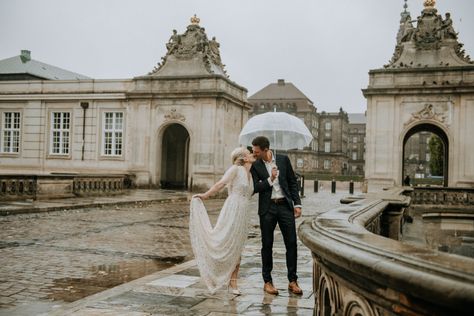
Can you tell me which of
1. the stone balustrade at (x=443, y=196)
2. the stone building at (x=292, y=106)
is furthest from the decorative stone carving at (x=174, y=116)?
the stone building at (x=292, y=106)

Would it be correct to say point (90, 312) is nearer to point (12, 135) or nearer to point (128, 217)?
point (128, 217)

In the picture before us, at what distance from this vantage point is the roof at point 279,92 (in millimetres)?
99688

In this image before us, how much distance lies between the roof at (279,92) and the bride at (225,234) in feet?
307

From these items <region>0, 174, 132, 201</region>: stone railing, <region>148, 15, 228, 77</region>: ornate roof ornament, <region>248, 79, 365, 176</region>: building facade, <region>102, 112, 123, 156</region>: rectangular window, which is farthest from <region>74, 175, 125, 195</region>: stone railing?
<region>248, 79, 365, 176</region>: building facade

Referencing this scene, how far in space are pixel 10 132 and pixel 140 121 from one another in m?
9.98

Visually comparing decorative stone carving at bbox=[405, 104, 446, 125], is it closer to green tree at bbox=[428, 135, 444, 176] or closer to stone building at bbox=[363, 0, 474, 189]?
stone building at bbox=[363, 0, 474, 189]

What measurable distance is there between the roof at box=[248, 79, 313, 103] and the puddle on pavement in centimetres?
9188

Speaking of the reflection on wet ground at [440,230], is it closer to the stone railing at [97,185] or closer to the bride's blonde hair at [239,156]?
the bride's blonde hair at [239,156]

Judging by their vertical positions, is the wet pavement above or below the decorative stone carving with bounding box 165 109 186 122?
below

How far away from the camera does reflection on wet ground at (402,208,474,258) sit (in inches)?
441

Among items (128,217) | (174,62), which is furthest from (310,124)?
(128,217)

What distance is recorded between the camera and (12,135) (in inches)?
1325

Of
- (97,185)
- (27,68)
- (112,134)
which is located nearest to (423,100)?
(97,185)

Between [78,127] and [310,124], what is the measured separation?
7132cm
